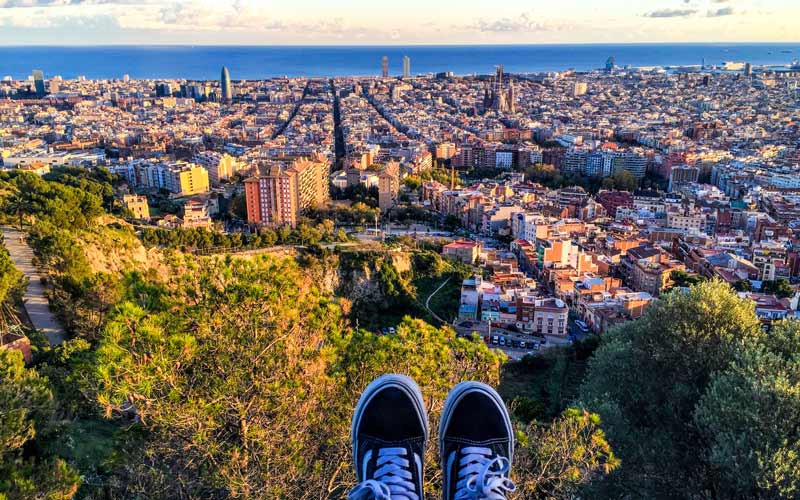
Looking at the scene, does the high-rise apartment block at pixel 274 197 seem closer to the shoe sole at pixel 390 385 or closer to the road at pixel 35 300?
the road at pixel 35 300

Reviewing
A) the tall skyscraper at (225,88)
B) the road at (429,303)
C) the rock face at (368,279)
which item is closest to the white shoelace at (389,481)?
the road at (429,303)

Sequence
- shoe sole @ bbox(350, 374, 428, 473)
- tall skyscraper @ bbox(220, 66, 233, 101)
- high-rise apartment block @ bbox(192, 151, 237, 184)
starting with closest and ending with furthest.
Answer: shoe sole @ bbox(350, 374, 428, 473)
high-rise apartment block @ bbox(192, 151, 237, 184)
tall skyscraper @ bbox(220, 66, 233, 101)

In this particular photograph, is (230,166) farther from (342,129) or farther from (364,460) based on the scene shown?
(364,460)

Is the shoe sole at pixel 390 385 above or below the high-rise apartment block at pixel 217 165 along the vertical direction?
above

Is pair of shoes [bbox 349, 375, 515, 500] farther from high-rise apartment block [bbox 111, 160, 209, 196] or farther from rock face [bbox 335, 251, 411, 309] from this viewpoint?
high-rise apartment block [bbox 111, 160, 209, 196]

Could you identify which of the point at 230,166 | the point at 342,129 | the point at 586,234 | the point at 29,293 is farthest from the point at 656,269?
the point at 342,129

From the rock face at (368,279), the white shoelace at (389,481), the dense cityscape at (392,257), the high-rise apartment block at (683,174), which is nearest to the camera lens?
the white shoelace at (389,481)

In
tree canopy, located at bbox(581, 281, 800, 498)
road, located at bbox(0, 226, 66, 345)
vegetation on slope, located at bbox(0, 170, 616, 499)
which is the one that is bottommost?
road, located at bbox(0, 226, 66, 345)

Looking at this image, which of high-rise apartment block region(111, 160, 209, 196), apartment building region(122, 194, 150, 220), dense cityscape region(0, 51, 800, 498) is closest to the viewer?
dense cityscape region(0, 51, 800, 498)

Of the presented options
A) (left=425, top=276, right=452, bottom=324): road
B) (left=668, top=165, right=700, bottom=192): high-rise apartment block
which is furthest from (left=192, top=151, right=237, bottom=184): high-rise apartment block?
(left=668, top=165, right=700, bottom=192): high-rise apartment block
